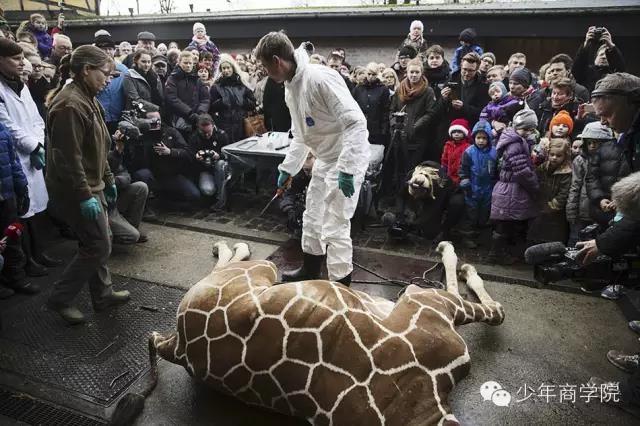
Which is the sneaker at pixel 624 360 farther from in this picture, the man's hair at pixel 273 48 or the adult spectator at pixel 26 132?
the adult spectator at pixel 26 132

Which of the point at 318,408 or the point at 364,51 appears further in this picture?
the point at 364,51

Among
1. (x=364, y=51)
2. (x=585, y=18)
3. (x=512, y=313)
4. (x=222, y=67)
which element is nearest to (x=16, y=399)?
(x=512, y=313)

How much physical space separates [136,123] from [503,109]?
4.54 metres

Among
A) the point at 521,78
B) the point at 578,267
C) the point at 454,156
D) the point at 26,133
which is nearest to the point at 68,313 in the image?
the point at 26,133

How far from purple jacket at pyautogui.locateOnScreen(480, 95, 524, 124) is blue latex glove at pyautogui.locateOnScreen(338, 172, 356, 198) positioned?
288cm

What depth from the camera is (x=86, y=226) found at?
3.63 meters

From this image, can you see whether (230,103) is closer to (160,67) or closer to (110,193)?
(160,67)

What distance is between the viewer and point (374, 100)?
266 inches

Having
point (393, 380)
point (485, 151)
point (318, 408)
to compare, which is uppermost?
point (485, 151)

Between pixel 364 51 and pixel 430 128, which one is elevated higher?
pixel 364 51

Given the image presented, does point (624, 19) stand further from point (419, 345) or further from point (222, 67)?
point (419, 345)

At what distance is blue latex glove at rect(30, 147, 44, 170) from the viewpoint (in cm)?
Result: 462

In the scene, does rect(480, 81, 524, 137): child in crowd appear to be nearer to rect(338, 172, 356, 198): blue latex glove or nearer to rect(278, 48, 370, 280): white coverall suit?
rect(278, 48, 370, 280): white coverall suit

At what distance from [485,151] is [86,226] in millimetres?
4249
